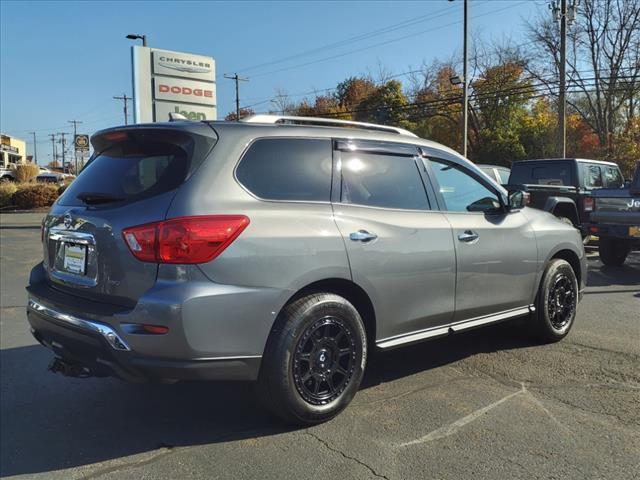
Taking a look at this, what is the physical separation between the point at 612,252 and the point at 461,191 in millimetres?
7295

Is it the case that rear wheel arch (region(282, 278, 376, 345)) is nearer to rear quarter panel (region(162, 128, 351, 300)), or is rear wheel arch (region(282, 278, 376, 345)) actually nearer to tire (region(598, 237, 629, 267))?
rear quarter panel (region(162, 128, 351, 300))

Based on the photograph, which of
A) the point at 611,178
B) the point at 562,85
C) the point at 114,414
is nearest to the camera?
the point at 114,414

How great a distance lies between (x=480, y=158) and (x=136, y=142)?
38.7 meters

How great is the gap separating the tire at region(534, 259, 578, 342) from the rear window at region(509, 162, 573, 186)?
731cm

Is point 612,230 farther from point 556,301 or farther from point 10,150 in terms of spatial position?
point 10,150

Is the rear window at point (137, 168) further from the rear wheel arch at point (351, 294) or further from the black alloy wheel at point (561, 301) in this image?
the black alloy wheel at point (561, 301)

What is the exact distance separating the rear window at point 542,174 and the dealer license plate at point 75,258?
430 inches

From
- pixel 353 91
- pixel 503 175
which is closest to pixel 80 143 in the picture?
pixel 503 175

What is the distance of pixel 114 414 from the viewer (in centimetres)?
379

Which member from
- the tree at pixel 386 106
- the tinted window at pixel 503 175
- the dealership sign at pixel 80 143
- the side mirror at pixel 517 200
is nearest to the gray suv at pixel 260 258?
the side mirror at pixel 517 200

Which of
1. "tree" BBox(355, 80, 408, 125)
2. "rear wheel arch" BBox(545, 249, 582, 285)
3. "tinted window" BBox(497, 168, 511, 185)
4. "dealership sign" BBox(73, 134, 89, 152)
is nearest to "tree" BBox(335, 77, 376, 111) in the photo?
"tree" BBox(355, 80, 408, 125)

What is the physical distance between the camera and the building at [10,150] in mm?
81375

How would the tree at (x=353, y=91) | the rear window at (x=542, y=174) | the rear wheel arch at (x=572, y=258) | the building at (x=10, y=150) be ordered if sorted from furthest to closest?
the building at (x=10, y=150) → the tree at (x=353, y=91) → the rear window at (x=542, y=174) → the rear wheel arch at (x=572, y=258)

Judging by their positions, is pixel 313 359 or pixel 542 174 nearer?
pixel 313 359
